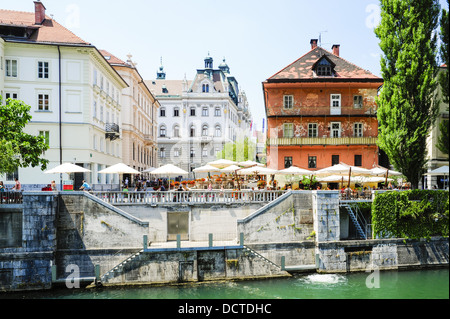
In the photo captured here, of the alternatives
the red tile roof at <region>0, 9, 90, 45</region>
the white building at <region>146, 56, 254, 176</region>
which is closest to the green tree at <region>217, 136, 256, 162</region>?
the white building at <region>146, 56, 254, 176</region>

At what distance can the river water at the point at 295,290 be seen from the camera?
63.3 feet

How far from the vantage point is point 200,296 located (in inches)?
778

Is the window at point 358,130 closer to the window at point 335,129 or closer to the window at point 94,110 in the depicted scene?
the window at point 335,129

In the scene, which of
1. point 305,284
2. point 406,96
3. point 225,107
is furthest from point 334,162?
point 225,107

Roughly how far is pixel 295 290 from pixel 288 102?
21.1 meters

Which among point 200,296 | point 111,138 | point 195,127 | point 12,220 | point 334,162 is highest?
point 195,127

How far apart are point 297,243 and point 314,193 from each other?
3.23m

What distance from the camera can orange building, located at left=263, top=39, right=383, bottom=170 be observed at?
1444 inches

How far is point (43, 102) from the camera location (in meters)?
34.9

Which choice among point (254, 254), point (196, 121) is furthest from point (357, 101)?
point (196, 121)

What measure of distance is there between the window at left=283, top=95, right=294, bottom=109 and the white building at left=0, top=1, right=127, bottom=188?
18247 mm

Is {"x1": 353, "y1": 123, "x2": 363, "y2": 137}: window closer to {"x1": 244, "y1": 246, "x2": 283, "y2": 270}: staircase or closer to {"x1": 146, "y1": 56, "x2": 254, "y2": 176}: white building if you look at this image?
{"x1": 244, "y1": 246, "x2": 283, "y2": 270}: staircase

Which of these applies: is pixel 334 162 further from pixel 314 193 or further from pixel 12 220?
pixel 12 220

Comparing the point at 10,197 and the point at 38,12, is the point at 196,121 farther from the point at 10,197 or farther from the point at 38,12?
the point at 10,197
